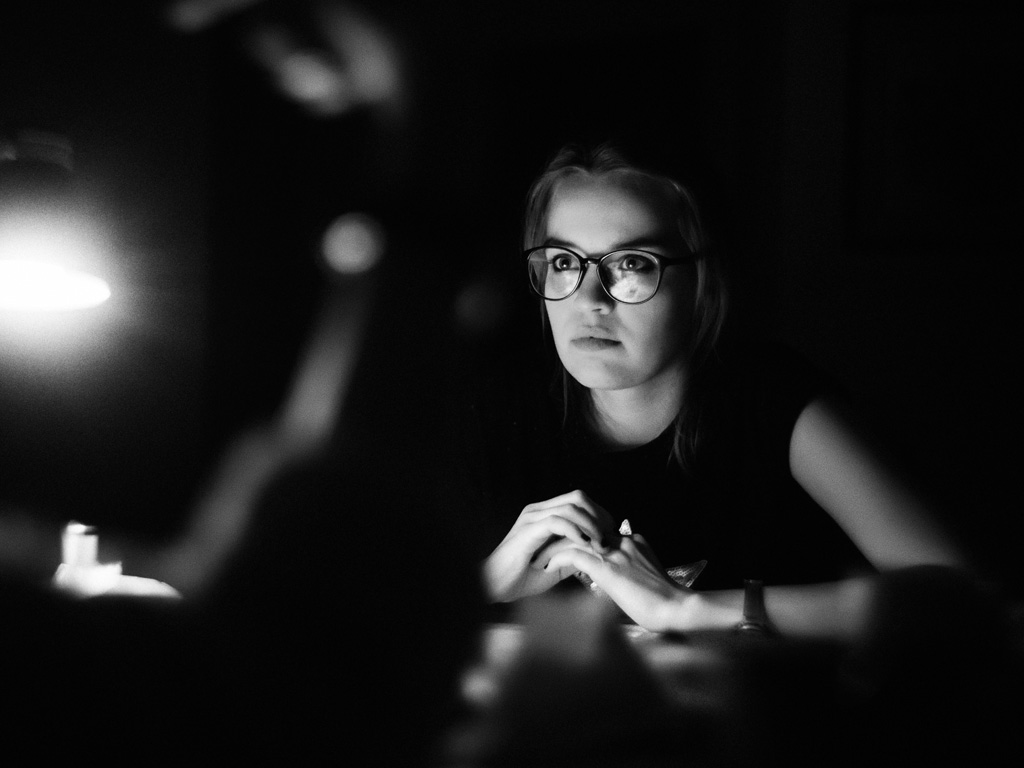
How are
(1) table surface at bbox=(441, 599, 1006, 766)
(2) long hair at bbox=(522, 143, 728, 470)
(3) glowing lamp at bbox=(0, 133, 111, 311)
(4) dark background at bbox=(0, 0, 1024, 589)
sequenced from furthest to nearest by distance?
(4) dark background at bbox=(0, 0, 1024, 589)
(2) long hair at bbox=(522, 143, 728, 470)
(3) glowing lamp at bbox=(0, 133, 111, 311)
(1) table surface at bbox=(441, 599, 1006, 766)

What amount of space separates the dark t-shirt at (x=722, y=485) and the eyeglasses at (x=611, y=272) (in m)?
0.20

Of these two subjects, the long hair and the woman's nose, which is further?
the long hair

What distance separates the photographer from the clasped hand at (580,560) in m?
0.77

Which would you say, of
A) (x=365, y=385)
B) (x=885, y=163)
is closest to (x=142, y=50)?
(x=365, y=385)

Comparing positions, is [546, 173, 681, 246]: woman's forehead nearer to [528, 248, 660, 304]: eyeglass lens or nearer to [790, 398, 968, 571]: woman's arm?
[528, 248, 660, 304]: eyeglass lens

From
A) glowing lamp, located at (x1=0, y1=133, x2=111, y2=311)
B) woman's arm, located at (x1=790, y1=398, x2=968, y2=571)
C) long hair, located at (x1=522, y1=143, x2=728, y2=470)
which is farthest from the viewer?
long hair, located at (x1=522, y1=143, x2=728, y2=470)

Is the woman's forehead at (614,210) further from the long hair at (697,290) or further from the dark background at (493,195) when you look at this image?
the dark background at (493,195)

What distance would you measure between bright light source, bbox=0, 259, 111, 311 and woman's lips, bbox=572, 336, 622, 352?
0.61m

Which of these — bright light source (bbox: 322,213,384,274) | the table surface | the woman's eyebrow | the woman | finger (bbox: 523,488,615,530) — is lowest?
the table surface

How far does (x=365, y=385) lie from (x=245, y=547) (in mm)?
1123

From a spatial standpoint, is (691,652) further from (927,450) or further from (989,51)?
(989,51)

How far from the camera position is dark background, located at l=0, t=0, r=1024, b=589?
1289mm

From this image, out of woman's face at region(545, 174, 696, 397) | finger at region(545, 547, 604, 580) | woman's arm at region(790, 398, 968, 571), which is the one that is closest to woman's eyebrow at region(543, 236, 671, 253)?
woman's face at region(545, 174, 696, 397)

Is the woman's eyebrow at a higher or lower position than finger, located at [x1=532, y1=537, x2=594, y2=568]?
higher
